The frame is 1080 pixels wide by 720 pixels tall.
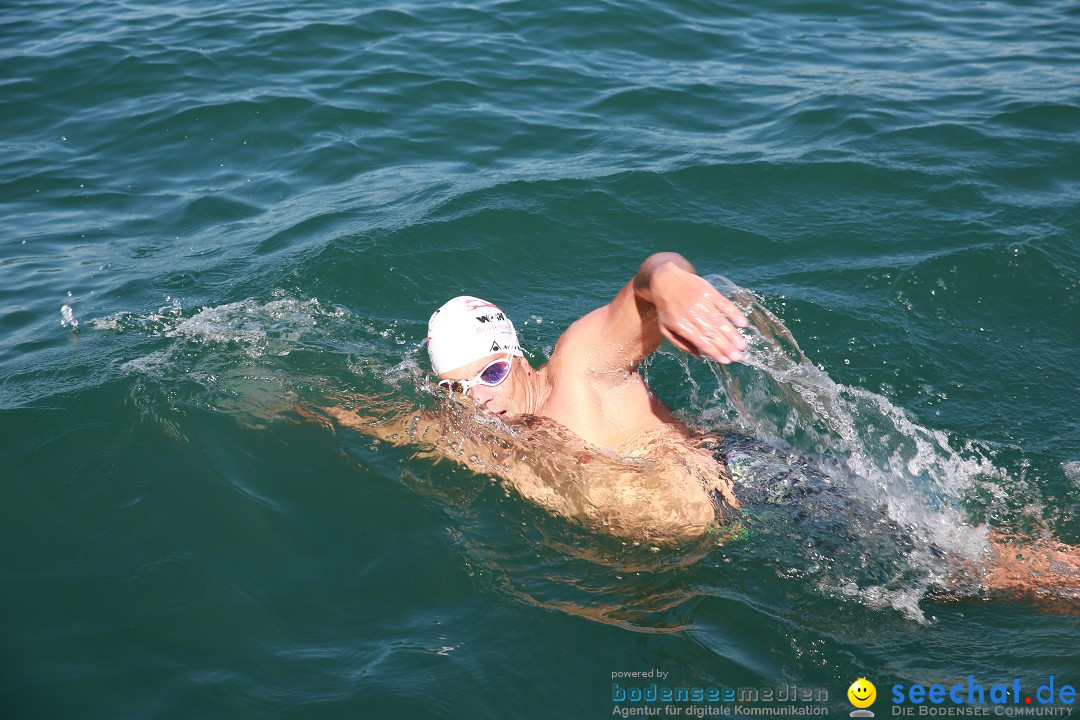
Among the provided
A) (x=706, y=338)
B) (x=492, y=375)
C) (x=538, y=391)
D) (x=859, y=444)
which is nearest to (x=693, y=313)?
(x=706, y=338)

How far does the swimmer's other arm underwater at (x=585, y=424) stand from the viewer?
4531mm

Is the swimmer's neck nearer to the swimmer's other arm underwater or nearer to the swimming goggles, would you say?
the swimmer's other arm underwater

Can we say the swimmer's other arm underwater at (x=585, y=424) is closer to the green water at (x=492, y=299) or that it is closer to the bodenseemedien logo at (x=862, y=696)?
the green water at (x=492, y=299)

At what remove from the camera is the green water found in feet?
13.6

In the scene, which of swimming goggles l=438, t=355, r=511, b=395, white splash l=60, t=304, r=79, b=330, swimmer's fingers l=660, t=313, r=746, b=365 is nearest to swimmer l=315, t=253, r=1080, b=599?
swimming goggles l=438, t=355, r=511, b=395

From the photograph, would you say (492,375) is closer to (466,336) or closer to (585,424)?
(466,336)

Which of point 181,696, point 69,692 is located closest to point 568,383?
point 181,696

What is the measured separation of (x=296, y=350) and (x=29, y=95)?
6752 millimetres

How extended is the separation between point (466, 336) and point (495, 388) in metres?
0.34

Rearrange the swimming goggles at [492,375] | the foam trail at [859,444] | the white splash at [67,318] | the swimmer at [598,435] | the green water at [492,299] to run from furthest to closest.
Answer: the white splash at [67,318], the swimming goggles at [492,375], the foam trail at [859,444], the swimmer at [598,435], the green water at [492,299]

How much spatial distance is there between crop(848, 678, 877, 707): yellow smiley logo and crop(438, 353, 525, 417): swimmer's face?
2.22 meters

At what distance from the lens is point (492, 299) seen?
7359mm

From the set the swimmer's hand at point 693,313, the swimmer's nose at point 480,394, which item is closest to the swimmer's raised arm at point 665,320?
the swimmer's hand at point 693,313

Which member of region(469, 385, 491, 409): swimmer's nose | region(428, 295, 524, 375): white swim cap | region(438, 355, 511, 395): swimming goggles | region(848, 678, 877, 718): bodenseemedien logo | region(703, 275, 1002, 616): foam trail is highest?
region(428, 295, 524, 375): white swim cap
